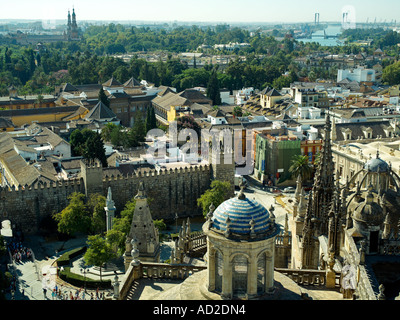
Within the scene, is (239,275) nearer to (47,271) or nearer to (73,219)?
(47,271)

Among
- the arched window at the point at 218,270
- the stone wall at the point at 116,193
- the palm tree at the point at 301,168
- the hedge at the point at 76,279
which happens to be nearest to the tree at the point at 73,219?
the stone wall at the point at 116,193

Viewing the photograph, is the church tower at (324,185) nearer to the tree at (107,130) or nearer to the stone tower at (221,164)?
the stone tower at (221,164)

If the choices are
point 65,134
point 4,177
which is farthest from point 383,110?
point 4,177

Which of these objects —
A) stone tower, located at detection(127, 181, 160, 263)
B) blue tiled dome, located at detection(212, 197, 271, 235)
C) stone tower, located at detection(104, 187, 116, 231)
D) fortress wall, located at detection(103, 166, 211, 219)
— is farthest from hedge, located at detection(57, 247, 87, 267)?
blue tiled dome, located at detection(212, 197, 271, 235)

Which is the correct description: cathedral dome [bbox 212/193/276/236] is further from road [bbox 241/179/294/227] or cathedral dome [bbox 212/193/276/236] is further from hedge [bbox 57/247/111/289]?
road [bbox 241/179/294/227]
